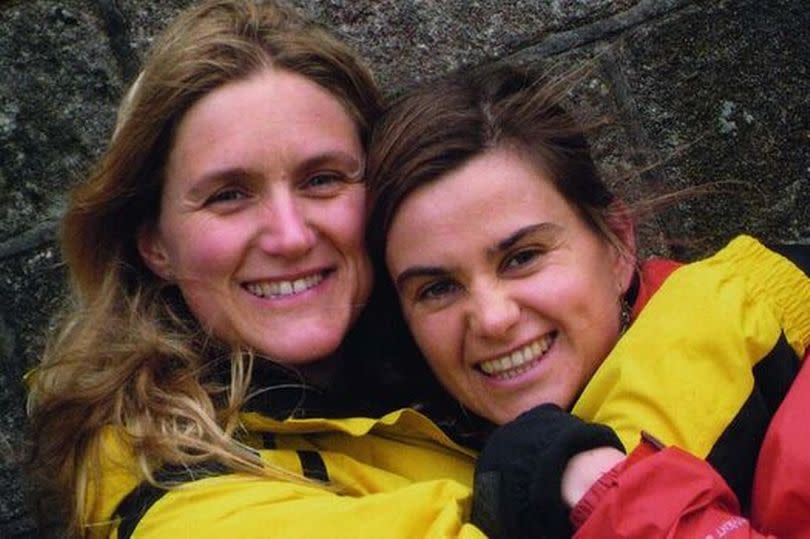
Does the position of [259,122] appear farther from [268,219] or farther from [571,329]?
[571,329]

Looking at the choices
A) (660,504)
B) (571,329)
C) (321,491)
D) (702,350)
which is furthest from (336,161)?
(660,504)

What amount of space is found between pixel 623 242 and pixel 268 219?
2.02ft

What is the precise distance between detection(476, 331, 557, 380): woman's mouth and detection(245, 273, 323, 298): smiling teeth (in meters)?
0.34

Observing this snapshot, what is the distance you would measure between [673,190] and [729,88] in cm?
25

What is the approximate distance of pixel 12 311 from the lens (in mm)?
2928

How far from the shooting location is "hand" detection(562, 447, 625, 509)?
1.82 meters

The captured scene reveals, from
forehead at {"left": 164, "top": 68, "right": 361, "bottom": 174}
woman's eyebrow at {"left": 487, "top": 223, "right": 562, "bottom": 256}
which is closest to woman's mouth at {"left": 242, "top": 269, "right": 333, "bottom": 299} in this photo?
forehead at {"left": 164, "top": 68, "right": 361, "bottom": 174}

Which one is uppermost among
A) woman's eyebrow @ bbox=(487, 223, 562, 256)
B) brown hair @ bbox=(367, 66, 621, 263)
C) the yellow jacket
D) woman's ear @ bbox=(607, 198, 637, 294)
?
brown hair @ bbox=(367, 66, 621, 263)

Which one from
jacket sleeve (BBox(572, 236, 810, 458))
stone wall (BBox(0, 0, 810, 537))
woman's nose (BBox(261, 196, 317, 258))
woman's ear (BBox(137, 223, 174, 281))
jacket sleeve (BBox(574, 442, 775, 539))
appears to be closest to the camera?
jacket sleeve (BBox(574, 442, 775, 539))

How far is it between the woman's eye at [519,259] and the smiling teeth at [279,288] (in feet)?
1.14

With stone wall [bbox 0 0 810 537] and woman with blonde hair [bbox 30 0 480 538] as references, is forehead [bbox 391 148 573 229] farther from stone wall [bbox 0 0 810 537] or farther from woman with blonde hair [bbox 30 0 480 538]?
stone wall [bbox 0 0 810 537]

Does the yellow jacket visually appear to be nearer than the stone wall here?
Yes

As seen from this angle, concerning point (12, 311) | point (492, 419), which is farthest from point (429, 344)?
point (12, 311)

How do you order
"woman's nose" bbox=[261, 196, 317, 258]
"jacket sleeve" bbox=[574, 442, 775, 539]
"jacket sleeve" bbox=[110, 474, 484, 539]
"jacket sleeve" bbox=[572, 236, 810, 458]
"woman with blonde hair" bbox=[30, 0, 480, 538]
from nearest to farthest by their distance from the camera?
"jacket sleeve" bbox=[574, 442, 775, 539]
"jacket sleeve" bbox=[110, 474, 484, 539]
"jacket sleeve" bbox=[572, 236, 810, 458]
"woman with blonde hair" bbox=[30, 0, 480, 538]
"woman's nose" bbox=[261, 196, 317, 258]
